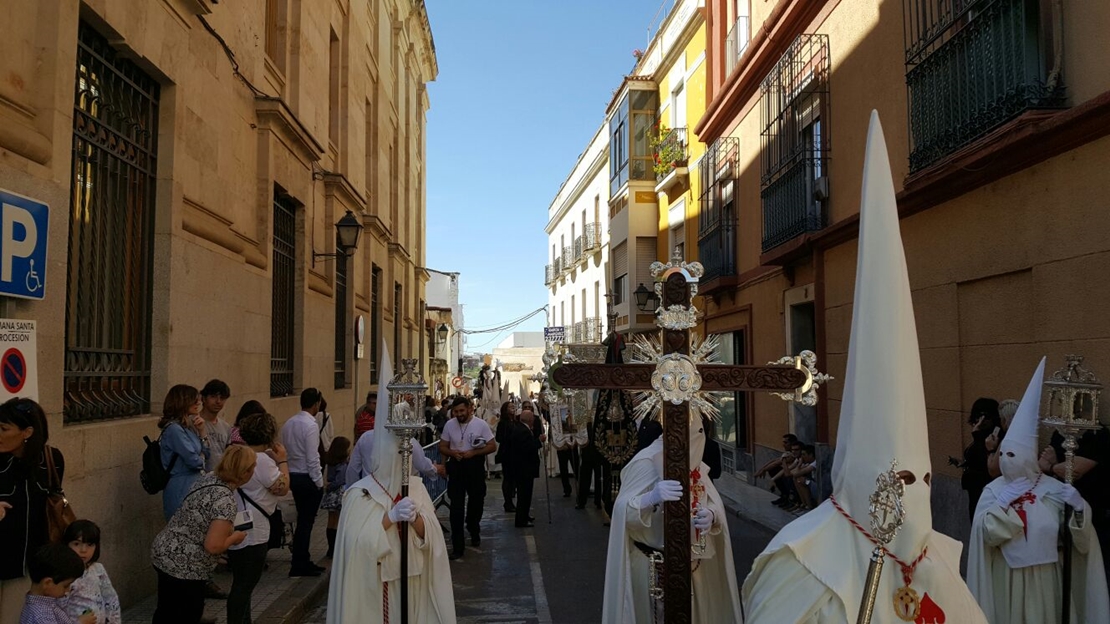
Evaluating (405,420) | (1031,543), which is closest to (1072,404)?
(1031,543)

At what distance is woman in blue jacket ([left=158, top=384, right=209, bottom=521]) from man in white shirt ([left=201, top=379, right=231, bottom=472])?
512 millimetres

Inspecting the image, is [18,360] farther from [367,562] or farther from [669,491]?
[669,491]

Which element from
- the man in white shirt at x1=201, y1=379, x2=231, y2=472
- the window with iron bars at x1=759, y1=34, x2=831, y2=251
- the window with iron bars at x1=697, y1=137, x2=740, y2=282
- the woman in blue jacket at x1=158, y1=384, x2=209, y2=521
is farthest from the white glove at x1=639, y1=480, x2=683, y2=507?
the window with iron bars at x1=697, y1=137, x2=740, y2=282

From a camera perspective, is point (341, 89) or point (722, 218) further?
point (722, 218)

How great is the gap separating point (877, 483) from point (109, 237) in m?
6.27

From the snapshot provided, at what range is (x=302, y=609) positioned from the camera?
717 centimetres

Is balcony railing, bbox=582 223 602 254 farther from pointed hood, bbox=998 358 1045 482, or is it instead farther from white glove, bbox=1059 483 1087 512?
white glove, bbox=1059 483 1087 512

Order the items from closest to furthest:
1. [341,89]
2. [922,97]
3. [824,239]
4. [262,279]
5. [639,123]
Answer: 1. [922,97]
2. [262,279]
3. [824,239]
4. [341,89]
5. [639,123]

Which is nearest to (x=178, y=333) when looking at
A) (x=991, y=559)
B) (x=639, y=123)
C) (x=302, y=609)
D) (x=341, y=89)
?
(x=302, y=609)

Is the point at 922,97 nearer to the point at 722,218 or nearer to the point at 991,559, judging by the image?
the point at 991,559

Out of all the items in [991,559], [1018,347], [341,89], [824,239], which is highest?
[341,89]

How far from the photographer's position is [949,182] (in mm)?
8625

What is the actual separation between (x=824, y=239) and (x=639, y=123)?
13.7 metres

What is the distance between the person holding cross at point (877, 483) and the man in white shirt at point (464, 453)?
23.2ft
